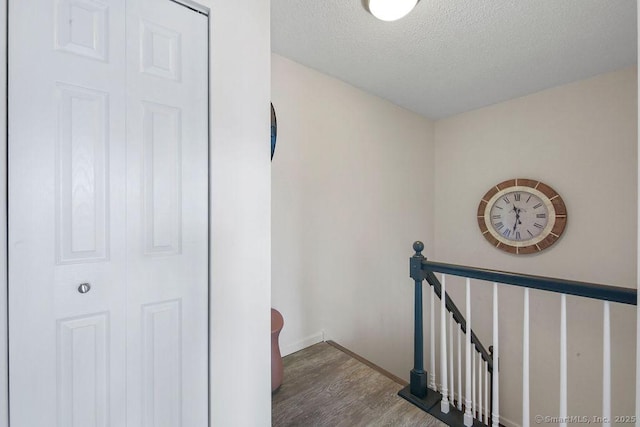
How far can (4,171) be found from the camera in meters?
0.69

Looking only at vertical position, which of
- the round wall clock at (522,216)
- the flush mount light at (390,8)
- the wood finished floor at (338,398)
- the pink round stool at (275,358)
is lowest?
the wood finished floor at (338,398)

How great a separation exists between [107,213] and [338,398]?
143cm

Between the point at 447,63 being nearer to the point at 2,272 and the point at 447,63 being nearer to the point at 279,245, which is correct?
the point at 279,245

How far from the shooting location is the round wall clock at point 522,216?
2416 mm

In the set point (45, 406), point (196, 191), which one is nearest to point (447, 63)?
point (196, 191)

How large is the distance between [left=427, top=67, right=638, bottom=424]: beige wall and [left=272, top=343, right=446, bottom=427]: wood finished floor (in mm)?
1807

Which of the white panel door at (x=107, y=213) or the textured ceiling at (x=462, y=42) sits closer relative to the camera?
the white panel door at (x=107, y=213)

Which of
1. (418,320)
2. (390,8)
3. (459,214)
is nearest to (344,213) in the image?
(418,320)

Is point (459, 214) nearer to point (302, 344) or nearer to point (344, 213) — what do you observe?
point (344, 213)

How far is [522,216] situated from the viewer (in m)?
2.59

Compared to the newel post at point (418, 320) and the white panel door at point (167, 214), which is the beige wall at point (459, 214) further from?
the white panel door at point (167, 214)

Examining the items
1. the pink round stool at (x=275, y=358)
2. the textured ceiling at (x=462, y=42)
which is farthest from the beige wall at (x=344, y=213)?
the pink round stool at (x=275, y=358)

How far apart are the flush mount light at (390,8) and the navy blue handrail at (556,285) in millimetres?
1387

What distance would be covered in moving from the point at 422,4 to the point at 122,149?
1598 mm
